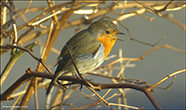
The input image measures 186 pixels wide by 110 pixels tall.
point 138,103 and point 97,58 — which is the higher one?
point 97,58

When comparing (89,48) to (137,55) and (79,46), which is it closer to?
(79,46)

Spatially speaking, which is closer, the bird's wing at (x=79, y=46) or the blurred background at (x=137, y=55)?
the bird's wing at (x=79, y=46)

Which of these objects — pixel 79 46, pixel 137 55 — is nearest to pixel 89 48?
pixel 79 46

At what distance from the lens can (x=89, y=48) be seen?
1070mm

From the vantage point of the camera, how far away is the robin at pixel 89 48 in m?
1.04

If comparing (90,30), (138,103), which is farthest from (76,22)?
(138,103)

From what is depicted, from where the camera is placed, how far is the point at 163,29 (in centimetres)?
337

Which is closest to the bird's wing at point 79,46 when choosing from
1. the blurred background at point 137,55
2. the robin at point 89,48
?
the robin at point 89,48

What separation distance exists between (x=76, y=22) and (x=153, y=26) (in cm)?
163

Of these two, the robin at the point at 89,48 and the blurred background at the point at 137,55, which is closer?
the robin at the point at 89,48

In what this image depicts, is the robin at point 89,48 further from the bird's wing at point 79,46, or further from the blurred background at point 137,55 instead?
the blurred background at point 137,55

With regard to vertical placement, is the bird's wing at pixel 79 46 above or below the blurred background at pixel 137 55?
above

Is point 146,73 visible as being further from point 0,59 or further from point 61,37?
point 0,59

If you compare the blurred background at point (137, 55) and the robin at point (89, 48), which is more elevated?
the robin at point (89, 48)
